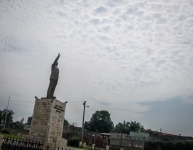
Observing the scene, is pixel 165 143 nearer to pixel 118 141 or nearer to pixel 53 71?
pixel 118 141

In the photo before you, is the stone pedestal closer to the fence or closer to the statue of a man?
the statue of a man

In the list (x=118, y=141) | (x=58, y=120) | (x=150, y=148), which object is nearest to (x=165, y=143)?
(x=150, y=148)

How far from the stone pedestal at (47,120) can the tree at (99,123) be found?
52.5m

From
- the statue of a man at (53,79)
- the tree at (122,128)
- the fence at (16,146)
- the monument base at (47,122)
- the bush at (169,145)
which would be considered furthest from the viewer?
the tree at (122,128)

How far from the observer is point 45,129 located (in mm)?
11844

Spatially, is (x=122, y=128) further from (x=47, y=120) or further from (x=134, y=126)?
(x=47, y=120)

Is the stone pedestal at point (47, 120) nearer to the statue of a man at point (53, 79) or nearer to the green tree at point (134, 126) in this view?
the statue of a man at point (53, 79)

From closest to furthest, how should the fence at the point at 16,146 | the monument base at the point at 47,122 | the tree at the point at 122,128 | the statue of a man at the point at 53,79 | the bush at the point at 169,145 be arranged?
the fence at the point at 16,146 → the monument base at the point at 47,122 → the statue of a man at the point at 53,79 → the bush at the point at 169,145 → the tree at the point at 122,128

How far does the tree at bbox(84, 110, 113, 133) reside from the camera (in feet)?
209

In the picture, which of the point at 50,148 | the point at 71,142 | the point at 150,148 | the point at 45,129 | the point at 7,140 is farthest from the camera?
the point at 150,148

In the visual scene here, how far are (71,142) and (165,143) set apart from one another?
23.1m

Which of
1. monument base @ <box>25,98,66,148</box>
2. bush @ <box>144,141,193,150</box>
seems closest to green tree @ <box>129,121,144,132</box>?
bush @ <box>144,141,193,150</box>

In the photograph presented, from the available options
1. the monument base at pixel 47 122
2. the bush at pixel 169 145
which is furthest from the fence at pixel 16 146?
the bush at pixel 169 145

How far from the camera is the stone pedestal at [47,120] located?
1188cm
